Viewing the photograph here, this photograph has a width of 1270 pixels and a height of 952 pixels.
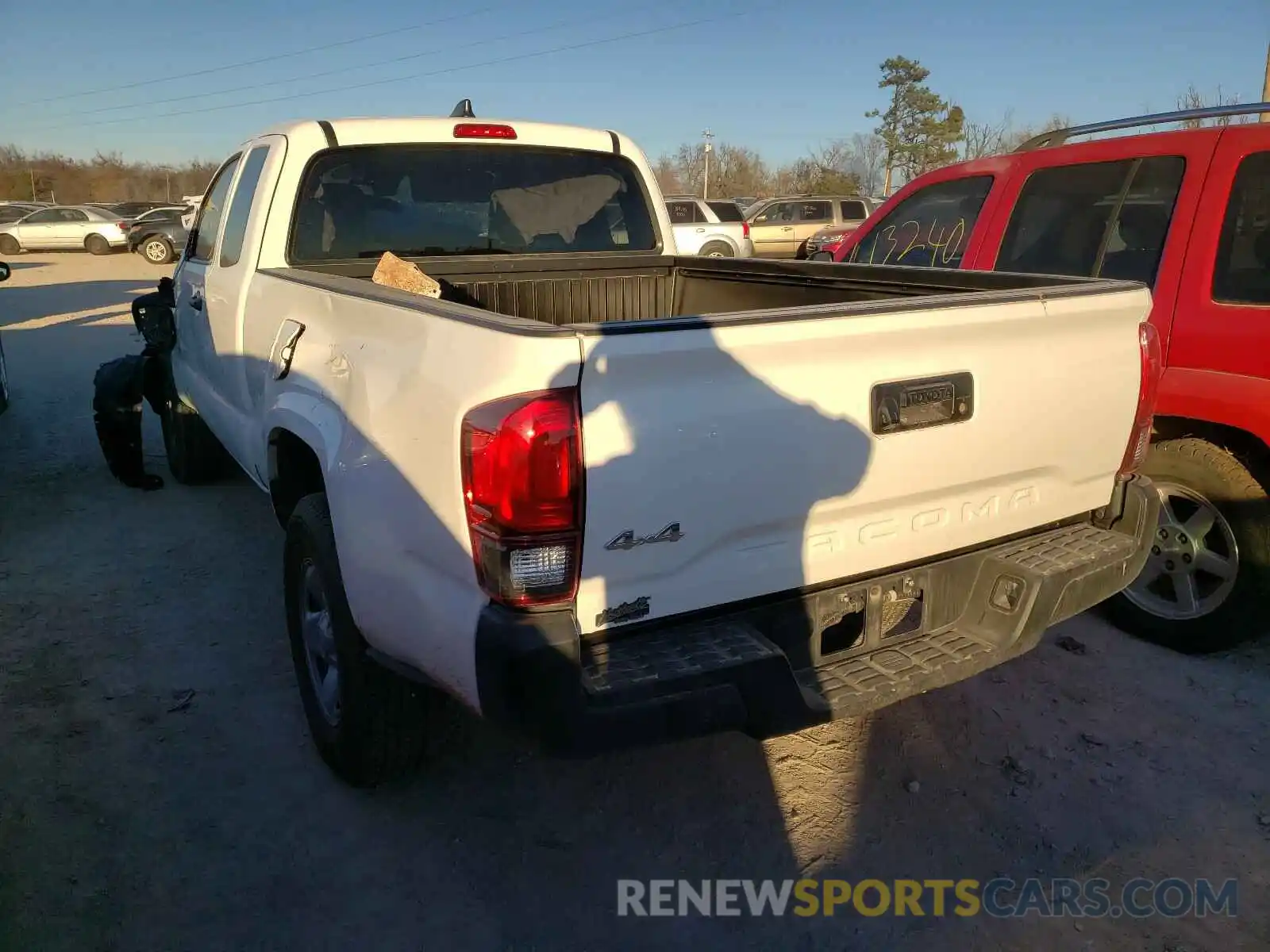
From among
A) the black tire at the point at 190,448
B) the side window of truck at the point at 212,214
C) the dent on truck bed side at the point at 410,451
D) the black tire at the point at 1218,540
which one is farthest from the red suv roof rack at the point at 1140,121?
the black tire at the point at 190,448

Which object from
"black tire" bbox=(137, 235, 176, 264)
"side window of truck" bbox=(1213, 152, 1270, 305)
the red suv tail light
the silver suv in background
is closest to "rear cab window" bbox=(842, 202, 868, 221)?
the silver suv in background

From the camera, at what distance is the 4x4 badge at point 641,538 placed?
208 cm

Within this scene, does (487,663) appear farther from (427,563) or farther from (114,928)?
(114,928)

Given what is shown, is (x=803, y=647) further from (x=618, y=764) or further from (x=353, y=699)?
(x=353, y=699)

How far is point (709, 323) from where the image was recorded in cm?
213

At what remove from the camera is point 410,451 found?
227 centimetres

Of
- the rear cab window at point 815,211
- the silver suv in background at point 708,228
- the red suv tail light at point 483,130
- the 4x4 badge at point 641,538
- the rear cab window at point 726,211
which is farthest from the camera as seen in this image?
the rear cab window at point 815,211

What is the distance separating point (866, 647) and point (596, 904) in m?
1.03

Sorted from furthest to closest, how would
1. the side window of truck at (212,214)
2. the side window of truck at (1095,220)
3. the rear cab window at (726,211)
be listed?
1. the rear cab window at (726,211)
2. the side window of truck at (212,214)
3. the side window of truck at (1095,220)

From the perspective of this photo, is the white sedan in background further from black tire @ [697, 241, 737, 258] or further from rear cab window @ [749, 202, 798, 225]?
rear cab window @ [749, 202, 798, 225]

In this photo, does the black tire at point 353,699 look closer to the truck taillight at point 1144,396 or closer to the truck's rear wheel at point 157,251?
the truck taillight at point 1144,396

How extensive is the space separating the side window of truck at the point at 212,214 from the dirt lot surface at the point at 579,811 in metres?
2.04

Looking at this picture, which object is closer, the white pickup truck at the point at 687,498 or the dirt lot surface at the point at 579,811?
the white pickup truck at the point at 687,498

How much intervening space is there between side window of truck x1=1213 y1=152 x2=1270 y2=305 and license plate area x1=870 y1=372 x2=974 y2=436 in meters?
1.81
